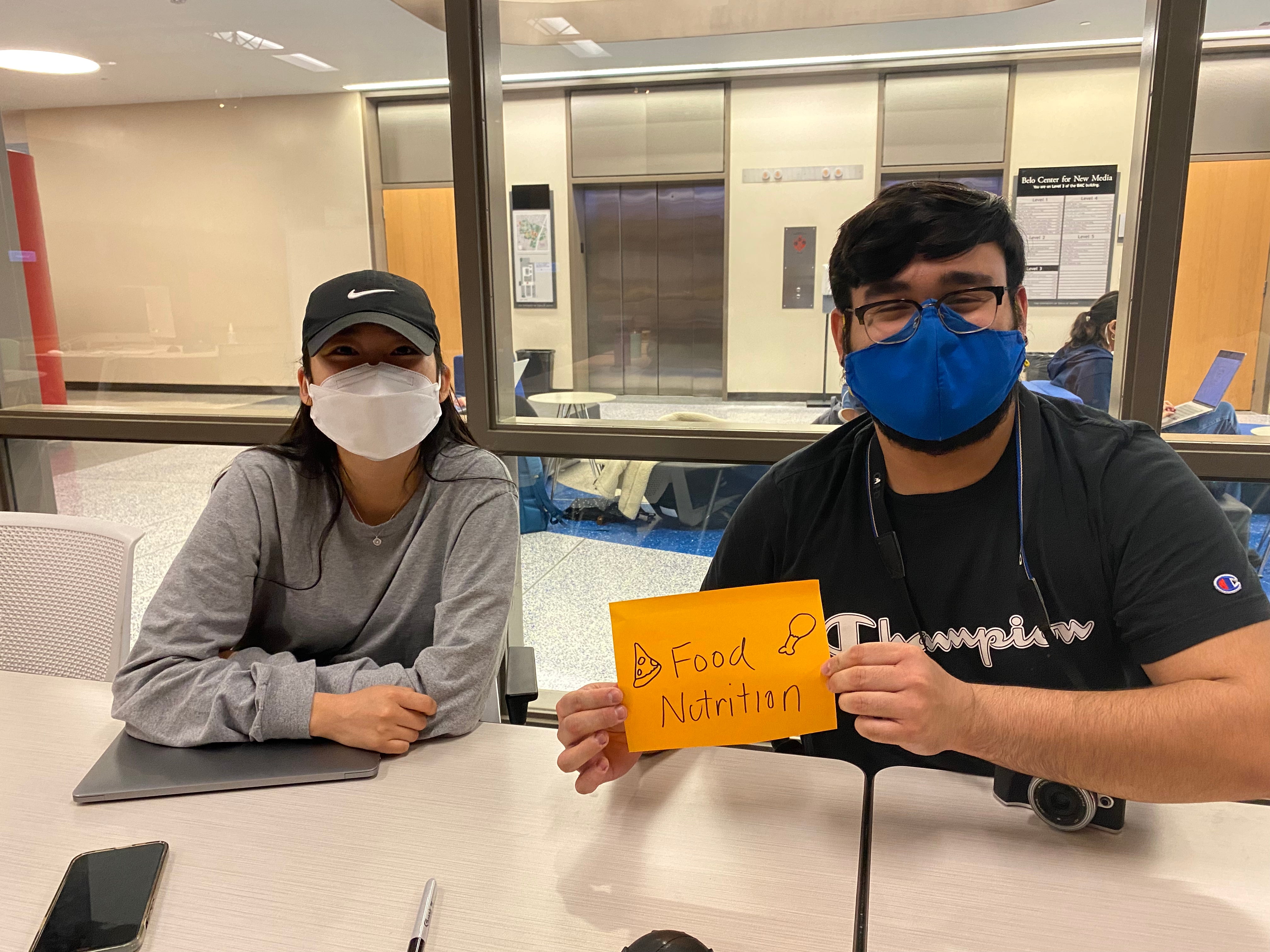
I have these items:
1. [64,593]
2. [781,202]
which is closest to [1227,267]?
[781,202]

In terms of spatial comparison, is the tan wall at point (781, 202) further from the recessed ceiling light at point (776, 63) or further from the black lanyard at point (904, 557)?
the black lanyard at point (904, 557)

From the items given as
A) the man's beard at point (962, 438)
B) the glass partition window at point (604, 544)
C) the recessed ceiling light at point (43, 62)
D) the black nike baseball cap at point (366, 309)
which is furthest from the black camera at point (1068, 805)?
the recessed ceiling light at point (43, 62)

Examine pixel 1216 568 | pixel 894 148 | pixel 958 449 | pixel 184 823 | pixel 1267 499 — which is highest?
pixel 894 148

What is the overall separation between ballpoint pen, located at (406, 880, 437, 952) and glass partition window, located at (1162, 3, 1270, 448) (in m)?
2.09

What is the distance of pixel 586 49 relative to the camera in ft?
8.68

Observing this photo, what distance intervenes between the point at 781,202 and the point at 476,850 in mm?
2651

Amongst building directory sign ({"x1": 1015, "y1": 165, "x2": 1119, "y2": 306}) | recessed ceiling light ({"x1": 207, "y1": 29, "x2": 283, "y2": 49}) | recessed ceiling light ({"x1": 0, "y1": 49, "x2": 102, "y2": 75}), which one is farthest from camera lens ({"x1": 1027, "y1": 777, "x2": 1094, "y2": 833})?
recessed ceiling light ({"x1": 0, "y1": 49, "x2": 102, "y2": 75})

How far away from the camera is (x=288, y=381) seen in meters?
2.81

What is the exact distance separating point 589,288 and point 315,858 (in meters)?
2.29

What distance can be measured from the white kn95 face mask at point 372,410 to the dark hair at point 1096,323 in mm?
1849

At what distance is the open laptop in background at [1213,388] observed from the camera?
6.70 ft

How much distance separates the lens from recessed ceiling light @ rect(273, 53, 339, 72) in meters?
2.71

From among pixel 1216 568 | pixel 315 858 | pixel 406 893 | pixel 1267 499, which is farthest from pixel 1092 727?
pixel 1267 499

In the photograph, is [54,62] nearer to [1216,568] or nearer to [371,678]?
[371,678]
